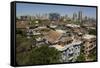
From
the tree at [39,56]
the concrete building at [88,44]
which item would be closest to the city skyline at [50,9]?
the concrete building at [88,44]

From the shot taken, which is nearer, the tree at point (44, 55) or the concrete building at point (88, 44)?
the tree at point (44, 55)

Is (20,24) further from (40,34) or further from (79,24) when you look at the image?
(79,24)

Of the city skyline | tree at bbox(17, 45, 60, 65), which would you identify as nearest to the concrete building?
the city skyline

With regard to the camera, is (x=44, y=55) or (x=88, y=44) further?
(x=88, y=44)

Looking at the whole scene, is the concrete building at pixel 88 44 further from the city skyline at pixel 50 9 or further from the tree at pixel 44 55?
the tree at pixel 44 55

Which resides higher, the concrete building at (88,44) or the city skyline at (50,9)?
the city skyline at (50,9)

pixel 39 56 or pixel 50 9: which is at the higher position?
pixel 50 9

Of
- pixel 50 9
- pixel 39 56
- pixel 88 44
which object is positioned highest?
pixel 50 9

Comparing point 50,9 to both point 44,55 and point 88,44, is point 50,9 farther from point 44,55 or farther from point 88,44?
point 88,44

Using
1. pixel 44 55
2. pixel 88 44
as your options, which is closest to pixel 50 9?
pixel 44 55

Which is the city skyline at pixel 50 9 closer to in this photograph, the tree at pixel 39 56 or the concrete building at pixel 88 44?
the concrete building at pixel 88 44
